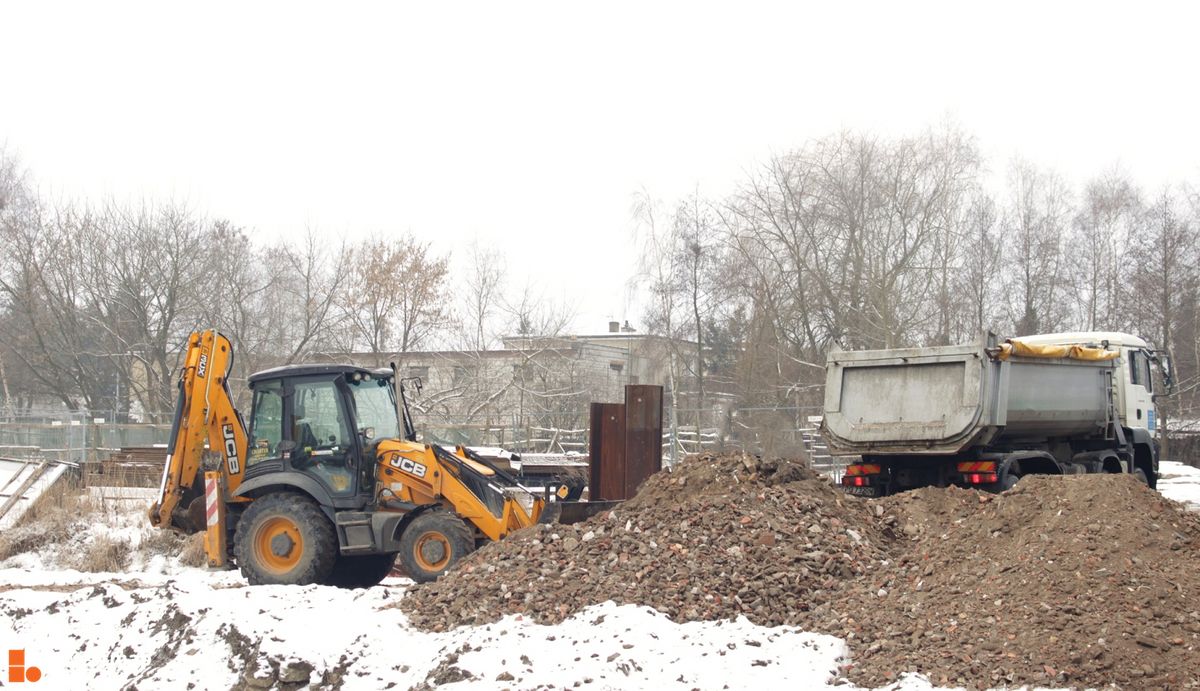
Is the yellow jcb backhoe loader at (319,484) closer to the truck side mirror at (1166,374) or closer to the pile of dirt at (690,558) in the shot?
the pile of dirt at (690,558)

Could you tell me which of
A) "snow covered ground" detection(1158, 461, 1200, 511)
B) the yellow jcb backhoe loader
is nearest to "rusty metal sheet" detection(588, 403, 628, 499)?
the yellow jcb backhoe loader

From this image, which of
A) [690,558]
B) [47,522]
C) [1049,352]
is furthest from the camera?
[47,522]

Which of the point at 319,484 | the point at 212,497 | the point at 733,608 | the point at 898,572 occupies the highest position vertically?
the point at 319,484

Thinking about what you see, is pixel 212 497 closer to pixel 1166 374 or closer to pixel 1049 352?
pixel 1049 352

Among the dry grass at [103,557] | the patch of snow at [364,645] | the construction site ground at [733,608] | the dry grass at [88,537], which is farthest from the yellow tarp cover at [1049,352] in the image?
the dry grass at [103,557]

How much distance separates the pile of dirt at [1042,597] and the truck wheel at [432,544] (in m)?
4.15

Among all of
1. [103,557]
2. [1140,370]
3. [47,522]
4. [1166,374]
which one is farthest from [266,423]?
[1166,374]

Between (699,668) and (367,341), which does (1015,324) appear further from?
(699,668)

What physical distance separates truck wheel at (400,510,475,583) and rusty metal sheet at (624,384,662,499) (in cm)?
284

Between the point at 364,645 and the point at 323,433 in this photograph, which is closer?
the point at 364,645

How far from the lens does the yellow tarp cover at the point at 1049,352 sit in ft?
36.7

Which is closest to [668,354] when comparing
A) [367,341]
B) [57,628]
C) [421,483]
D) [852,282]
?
[852,282]

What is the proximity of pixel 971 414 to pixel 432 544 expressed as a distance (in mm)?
5621

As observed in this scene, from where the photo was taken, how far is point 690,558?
7.66 m
